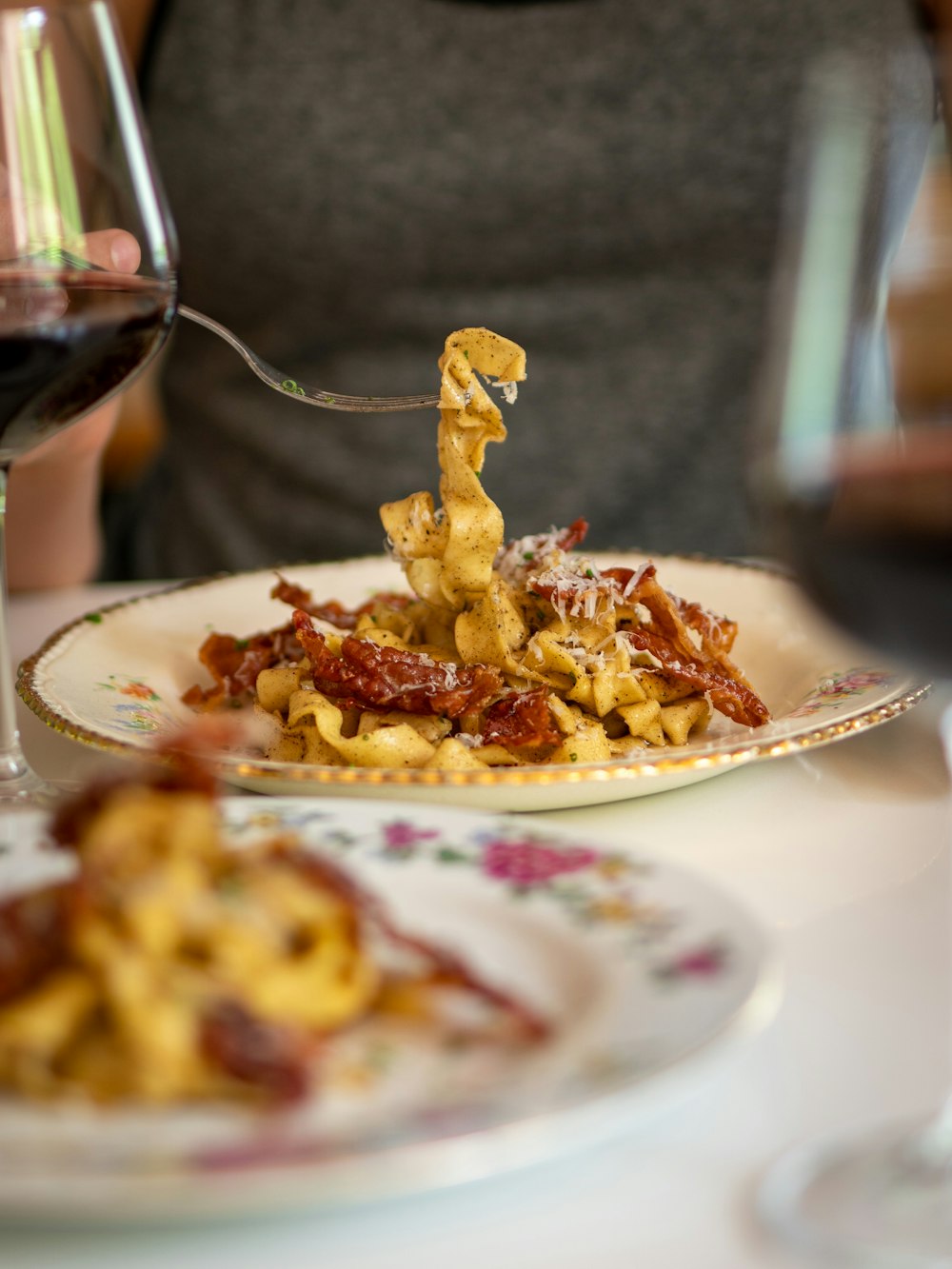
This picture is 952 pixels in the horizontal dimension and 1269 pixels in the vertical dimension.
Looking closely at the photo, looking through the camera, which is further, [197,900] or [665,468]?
[665,468]

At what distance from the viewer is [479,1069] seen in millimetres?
545

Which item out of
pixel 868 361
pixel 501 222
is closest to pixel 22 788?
pixel 868 361

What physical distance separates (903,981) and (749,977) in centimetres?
19

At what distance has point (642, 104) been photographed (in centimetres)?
262

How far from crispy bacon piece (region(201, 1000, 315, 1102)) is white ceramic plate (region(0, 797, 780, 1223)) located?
12 mm

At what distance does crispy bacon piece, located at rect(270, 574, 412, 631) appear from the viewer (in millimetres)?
1306

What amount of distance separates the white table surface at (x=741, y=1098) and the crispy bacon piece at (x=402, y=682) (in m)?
0.14

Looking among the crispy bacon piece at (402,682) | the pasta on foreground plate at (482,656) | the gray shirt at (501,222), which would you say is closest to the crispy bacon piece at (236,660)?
the pasta on foreground plate at (482,656)

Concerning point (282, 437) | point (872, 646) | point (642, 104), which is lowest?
point (282, 437)

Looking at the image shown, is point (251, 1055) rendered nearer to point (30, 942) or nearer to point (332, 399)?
point (30, 942)

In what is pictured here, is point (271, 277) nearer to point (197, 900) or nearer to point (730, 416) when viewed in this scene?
point (730, 416)

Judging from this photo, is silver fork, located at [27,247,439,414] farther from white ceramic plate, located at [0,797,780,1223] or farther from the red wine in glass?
white ceramic plate, located at [0,797,780,1223]

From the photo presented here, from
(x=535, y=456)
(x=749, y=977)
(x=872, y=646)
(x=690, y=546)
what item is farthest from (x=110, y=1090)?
(x=690, y=546)

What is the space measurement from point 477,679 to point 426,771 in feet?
0.55
